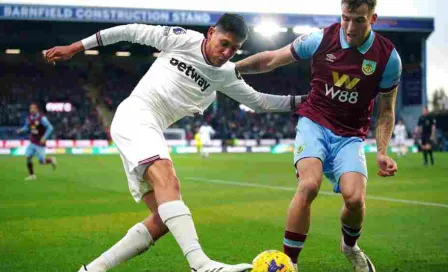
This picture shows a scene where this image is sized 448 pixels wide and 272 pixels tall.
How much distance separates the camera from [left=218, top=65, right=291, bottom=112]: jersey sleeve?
19.8ft

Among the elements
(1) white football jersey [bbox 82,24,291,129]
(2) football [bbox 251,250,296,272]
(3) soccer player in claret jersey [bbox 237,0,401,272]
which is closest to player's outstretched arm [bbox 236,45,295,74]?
(3) soccer player in claret jersey [bbox 237,0,401,272]

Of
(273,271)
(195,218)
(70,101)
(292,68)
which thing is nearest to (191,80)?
(273,271)

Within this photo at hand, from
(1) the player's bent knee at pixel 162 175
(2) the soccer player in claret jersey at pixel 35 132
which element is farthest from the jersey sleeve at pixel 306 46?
(2) the soccer player in claret jersey at pixel 35 132

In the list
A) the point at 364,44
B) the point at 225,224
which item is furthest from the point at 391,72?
the point at 225,224

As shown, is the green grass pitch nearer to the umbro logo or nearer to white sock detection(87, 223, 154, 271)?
white sock detection(87, 223, 154, 271)

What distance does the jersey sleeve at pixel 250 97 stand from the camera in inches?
238

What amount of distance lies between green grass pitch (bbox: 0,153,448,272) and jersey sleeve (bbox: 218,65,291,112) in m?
1.66

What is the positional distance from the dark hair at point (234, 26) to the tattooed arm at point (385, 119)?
1538mm

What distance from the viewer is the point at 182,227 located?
16.4 ft

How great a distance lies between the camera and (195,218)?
10.9m

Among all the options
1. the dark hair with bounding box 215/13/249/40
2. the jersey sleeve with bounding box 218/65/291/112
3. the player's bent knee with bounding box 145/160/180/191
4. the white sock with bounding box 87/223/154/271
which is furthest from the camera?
the jersey sleeve with bounding box 218/65/291/112

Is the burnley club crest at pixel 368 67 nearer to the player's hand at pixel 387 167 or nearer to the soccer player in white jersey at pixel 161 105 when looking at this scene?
the player's hand at pixel 387 167

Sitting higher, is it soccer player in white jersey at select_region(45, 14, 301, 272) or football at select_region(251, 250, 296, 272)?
soccer player in white jersey at select_region(45, 14, 301, 272)

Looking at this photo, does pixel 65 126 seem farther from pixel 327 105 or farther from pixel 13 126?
pixel 327 105
